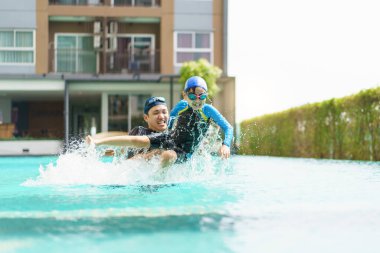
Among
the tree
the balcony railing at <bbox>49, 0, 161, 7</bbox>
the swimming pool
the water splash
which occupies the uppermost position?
the balcony railing at <bbox>49, 0, 161, 7</bbox>

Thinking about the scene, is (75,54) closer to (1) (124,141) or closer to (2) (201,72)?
(2) (201,72)

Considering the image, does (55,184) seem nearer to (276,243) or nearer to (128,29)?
(276,243)

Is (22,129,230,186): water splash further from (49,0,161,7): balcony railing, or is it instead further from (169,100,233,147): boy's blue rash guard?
(49,0,161,7): balcony railing

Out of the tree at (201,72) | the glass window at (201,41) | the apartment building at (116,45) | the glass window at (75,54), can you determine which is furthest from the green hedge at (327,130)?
the glass window at (75,54)

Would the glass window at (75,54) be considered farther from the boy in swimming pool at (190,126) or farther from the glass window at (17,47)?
the boy in swimming pool at (190,126)

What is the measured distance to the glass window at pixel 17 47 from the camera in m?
23.5

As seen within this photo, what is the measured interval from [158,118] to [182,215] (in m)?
2.57

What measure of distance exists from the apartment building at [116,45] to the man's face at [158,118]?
625 inches

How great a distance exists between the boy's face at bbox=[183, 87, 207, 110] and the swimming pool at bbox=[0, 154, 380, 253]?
846 mm

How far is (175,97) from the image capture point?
2377 centimetres

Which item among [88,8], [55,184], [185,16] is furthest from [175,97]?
[55,184]

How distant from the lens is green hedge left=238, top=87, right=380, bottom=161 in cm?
1375

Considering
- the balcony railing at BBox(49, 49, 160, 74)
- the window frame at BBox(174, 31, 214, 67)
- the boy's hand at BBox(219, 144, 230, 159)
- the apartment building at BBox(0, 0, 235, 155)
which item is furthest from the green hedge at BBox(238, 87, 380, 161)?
the balcony railing at BBox(49, 49, 160, 74)

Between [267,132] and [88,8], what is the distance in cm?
946
